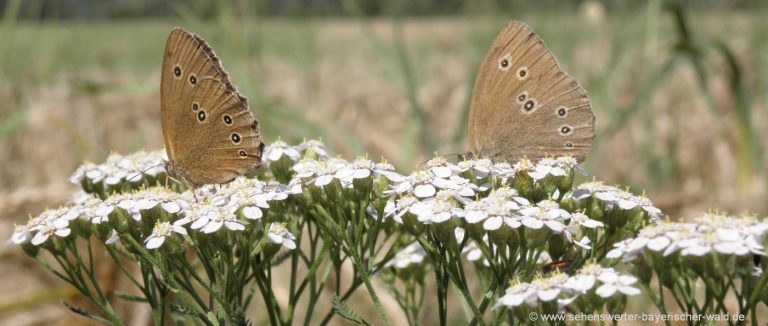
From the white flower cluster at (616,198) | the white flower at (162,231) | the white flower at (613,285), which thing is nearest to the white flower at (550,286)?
the white flower at (613,285)

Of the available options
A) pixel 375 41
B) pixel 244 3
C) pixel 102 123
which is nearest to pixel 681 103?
pixel 375 41

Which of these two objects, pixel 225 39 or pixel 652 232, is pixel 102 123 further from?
pixel 652 232

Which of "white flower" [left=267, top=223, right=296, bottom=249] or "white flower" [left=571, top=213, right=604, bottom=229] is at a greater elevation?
"white flower" [left=571, top=213, right=604, bottom=229]

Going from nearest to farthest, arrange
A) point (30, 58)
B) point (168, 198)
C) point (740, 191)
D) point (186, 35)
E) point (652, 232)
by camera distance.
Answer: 1. point (652, 232)
2. point (168, 198)
3. point (186, 35)
4. point (740, 191)
5. point (30, 58)

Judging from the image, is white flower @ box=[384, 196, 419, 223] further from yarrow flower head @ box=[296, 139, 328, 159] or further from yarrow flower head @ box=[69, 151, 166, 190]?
yarrow flower head @ box=[69, 151, 166, 190]

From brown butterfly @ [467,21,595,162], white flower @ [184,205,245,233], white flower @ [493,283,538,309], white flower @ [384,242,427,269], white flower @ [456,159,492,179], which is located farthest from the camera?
brown butterfly @ [467,21,595,162]

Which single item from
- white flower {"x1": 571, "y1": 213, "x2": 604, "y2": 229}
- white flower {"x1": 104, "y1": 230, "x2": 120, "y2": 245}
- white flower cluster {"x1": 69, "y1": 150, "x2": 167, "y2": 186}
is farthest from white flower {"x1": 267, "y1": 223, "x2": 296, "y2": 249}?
white flower {"x1": 571, "y1": 213, "x2": 604, "y2": 229}

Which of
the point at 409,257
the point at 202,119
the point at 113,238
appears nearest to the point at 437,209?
the point at 409,257
